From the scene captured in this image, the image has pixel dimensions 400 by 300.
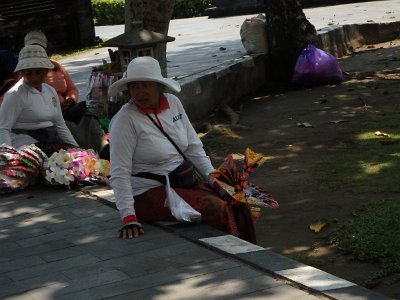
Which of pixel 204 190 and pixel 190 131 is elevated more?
pixel 190 131

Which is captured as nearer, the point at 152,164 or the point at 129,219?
the point at 129,219

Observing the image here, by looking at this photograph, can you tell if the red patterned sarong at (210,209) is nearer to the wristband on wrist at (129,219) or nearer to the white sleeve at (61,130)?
the wristband on wrist at (129,219)

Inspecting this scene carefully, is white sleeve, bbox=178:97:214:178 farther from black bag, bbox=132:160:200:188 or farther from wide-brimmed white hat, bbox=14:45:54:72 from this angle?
wide-brimmed white hat, bbox=14:45:54:72

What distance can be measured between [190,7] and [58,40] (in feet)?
34.2

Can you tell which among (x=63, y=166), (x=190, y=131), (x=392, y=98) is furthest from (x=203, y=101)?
(x=190, y=131)

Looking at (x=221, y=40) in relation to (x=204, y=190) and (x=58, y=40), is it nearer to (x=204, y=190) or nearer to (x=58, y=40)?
(x=58, y=40)

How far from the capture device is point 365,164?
8.28 m

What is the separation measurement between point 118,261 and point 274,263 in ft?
3.10

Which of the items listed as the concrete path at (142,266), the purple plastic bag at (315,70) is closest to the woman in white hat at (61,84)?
the concrete path at (142,266)

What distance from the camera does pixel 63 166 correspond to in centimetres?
714

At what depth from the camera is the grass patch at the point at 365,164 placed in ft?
24.8

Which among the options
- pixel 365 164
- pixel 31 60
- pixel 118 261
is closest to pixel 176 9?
pixel 365 164

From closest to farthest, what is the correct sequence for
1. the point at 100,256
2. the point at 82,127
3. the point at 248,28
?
the point at 100,256
the point at 82,127
the point at 248,28

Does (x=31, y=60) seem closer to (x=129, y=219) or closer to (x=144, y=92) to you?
(x=144, y=92)
